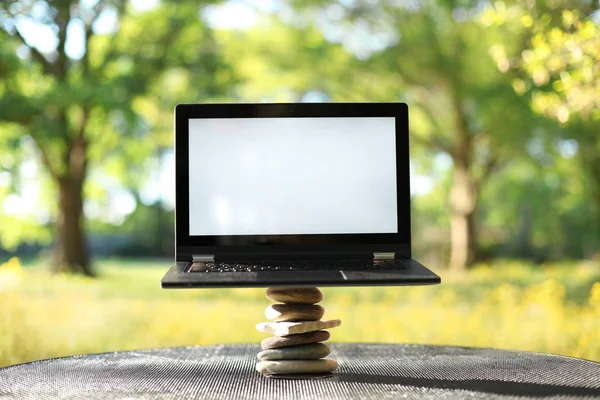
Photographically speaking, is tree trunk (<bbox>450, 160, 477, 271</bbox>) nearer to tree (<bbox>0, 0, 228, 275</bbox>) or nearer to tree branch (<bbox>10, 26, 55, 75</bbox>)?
tree (<bbox>0, 0, 228, 275</bbox>)

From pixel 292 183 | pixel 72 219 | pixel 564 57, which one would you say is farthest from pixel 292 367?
pixel 72 219

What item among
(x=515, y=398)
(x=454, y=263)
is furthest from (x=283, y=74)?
(x=515, y=398)

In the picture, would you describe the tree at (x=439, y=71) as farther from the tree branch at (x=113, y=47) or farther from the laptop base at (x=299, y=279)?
the laptop base at (x=299, y=279)

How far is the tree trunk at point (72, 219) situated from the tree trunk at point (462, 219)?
304cm

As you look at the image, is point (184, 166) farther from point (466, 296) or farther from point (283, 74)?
point (283, 74)

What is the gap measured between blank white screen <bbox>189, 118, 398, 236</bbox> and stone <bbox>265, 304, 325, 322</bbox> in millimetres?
178

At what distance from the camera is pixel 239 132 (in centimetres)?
160

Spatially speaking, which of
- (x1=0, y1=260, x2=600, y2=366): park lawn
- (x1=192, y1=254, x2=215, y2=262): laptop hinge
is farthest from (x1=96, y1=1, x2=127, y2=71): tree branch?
(x1=192, y1=254, x2=215, y2=262): laptop hinge

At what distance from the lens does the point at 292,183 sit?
63.2 inches

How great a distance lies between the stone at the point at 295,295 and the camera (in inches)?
58.9

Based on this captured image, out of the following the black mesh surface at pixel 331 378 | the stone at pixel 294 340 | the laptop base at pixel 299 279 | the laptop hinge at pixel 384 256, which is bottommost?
the black mesh surface at pixel 331 378

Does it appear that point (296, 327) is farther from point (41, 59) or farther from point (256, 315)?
point (41, 59)

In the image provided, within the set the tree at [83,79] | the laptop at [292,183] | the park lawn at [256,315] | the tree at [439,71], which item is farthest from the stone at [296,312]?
the tree at [439,71]

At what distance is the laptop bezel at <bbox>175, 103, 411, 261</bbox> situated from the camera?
1.56 metres
